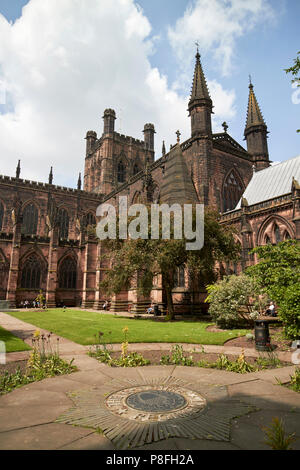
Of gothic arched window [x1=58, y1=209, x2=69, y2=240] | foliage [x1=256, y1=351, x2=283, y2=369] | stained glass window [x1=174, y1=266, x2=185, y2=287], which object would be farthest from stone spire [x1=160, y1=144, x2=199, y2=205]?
gothic arched window [x1=58, y1=209, x2=69, y2=240]

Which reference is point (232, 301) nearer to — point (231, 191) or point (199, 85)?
point (231, 191)

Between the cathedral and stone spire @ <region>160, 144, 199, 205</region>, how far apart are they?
0.11m

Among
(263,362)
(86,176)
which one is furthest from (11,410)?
(86,176)

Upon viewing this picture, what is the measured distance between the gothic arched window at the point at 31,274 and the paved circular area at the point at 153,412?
33.1 m

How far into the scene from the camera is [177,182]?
27562mm

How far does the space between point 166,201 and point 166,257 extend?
1186 cm

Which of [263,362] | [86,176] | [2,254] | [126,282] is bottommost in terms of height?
[263,362]

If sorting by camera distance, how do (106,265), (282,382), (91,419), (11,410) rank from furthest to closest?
1. (106,265)
2. (282,382)
3. (11,410)
4. (91,419)

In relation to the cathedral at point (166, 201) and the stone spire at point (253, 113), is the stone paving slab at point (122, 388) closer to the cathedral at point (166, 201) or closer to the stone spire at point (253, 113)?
the cathedral at point (166, 201)

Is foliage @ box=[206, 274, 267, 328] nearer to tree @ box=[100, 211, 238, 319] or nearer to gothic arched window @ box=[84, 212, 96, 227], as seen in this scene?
tree @ box=[100, 211, 238, 319]

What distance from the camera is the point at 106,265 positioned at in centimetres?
3203

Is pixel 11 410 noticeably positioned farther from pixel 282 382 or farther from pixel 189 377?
pixel 282 382

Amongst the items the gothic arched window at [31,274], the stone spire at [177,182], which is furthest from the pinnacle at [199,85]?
the gothic arched window at [31,274]
